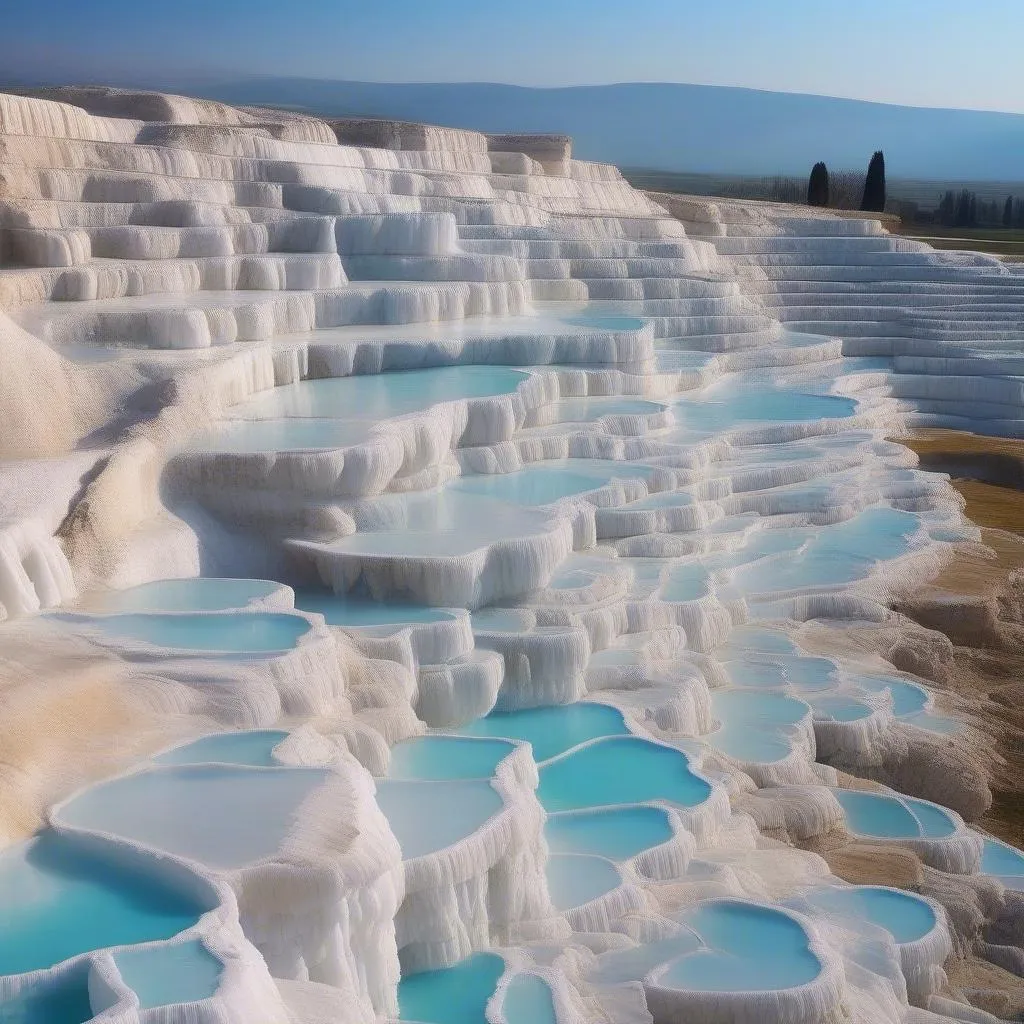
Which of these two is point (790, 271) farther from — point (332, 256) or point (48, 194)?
point (48, 194)

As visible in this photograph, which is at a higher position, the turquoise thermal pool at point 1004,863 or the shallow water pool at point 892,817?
the shallow water pool at point 892,817

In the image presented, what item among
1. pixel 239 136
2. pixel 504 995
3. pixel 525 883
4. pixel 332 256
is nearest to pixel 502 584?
pixel 525 883

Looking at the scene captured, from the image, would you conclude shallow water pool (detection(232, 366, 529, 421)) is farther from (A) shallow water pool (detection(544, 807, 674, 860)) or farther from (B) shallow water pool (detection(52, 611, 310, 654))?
(A) shallow water pool (detection(544, 807, 674, 860))

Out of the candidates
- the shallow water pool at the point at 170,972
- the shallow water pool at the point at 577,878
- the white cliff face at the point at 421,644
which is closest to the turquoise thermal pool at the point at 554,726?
the white cliff face at the point at 421,644

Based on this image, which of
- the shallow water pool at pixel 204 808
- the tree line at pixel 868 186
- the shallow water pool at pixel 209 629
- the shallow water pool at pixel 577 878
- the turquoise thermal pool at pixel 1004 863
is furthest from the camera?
the tree line at pixel 868 186

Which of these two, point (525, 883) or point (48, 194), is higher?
point (48, 194)

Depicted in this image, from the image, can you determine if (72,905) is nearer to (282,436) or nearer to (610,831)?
(610,831)

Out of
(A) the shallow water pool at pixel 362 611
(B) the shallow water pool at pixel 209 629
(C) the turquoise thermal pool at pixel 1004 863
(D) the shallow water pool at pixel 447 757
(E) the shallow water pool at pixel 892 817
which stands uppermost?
(B) the shallow water pool at pixel 209 629

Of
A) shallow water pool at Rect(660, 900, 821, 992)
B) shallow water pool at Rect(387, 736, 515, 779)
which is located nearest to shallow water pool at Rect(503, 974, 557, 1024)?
shallow water pool at Rect(660, 900, 821, 992)

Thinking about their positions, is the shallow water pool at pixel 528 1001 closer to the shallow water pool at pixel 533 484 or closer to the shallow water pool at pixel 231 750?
the shallow water pool at pixel 231 750
